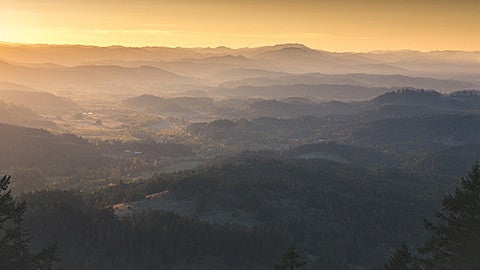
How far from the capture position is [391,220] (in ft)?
575

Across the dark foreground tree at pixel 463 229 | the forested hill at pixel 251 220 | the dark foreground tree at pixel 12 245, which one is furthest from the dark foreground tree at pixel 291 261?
the forested hill at pixel 251 220

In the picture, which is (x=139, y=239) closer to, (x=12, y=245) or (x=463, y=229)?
(x=12, y=245)

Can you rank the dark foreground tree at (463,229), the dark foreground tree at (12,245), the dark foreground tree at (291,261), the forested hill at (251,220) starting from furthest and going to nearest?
the forested hill at (251,220)
the dark foreground tree at (463,229)
the dark foreground tree at (12,245)
the dark foreground tree at (291,261)

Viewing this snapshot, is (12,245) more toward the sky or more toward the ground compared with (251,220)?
more toward the sky

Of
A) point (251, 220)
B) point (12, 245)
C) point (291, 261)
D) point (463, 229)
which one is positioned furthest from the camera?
point (251, 220)

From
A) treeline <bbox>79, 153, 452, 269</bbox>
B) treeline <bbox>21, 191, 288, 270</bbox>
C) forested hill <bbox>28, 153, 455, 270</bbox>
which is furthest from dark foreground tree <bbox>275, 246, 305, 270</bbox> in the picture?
treeline <bbox>79, 153, 452, 269</bbox>

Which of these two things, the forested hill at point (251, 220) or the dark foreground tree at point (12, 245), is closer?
the dark foreground tree at point (12, 245)

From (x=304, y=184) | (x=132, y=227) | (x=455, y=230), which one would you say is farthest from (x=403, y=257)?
(x=304, y=184)

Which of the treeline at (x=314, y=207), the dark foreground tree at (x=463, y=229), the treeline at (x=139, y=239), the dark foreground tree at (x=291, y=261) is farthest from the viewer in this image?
the treeline at (x=314, y=207)

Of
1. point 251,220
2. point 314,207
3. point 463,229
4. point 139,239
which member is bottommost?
point 251,220

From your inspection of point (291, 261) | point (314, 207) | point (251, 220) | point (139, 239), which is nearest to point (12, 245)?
point (291, 261)

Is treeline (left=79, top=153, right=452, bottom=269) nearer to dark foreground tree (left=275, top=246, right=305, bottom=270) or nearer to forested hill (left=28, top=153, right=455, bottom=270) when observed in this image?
forested hill (left=28, top=153, right=455, bottom=270)

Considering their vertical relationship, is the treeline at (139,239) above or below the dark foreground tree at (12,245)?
below

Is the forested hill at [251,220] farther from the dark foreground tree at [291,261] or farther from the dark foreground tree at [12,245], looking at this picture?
the dark foreground tree at [291,261]
